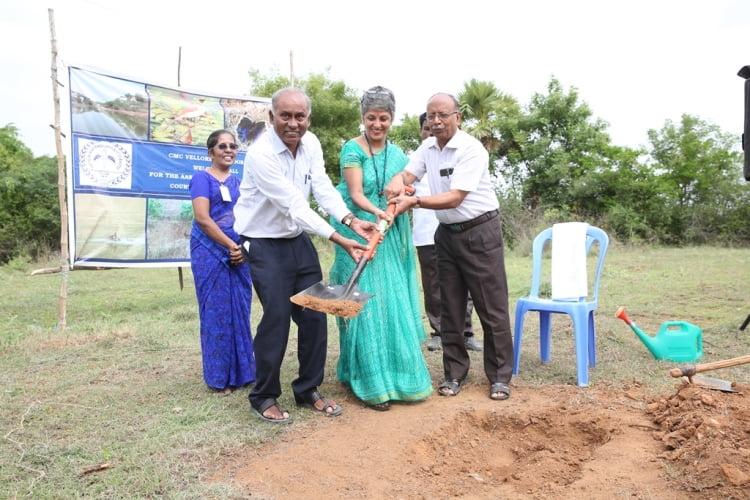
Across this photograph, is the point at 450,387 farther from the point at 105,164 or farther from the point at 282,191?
the point at 105,164

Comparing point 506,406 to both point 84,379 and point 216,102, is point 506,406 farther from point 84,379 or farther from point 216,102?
point 216,102

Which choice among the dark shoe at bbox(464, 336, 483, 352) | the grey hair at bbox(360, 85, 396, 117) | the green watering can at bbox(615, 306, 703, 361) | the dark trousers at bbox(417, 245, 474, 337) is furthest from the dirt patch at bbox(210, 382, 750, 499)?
the grey hair at bbox(360, 85, 396, 117)

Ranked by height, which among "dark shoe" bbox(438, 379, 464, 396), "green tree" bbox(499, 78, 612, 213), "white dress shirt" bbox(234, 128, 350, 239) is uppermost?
"green tree" bbox(499, 78, 612, 213)

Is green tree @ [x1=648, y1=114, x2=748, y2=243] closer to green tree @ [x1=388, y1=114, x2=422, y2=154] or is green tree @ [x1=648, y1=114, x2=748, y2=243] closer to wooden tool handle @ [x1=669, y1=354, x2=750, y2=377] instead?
green tree @ [x1=388, y1=114, x2=422, y2=154]

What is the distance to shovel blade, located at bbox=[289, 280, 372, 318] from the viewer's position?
3.11 m

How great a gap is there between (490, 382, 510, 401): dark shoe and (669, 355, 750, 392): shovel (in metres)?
0.91

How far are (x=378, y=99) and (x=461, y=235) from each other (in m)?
0.95

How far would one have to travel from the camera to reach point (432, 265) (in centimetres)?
540

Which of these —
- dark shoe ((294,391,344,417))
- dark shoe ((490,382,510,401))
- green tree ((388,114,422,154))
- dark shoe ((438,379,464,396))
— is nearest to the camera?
dark shoe ((294,391,344,417))

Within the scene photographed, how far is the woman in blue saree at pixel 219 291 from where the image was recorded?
4070 millimetres

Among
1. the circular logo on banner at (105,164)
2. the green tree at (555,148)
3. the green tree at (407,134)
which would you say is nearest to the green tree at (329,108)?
the green tree at (407,134)

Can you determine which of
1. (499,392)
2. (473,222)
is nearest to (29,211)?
(473,222)

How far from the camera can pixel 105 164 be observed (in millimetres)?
6250

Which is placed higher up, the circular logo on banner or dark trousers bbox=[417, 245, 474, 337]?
the circular logo on banner
